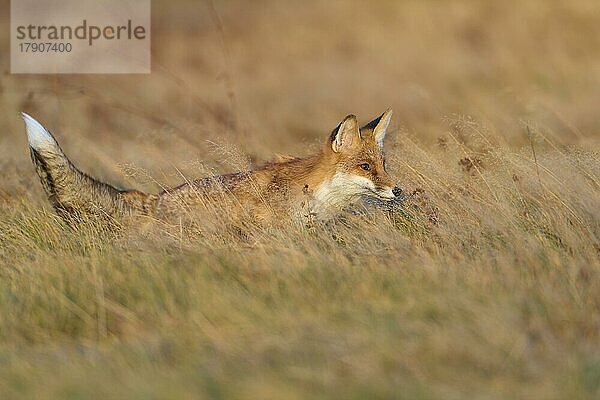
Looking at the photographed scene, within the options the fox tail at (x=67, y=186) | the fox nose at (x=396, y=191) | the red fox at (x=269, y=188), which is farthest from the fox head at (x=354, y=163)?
the fox tail at (x=67, y=186)

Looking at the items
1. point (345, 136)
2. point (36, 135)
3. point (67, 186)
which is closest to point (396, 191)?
point (345, 136)

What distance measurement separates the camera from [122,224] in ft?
25.5

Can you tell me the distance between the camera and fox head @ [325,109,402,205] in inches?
307

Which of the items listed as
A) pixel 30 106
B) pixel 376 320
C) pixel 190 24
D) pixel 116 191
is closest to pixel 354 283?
pixel 376 320

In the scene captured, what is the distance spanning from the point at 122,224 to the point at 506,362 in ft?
12.8

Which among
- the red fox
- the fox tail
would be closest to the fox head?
the red fox

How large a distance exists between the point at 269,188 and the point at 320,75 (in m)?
11.3

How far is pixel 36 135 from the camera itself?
7.41m

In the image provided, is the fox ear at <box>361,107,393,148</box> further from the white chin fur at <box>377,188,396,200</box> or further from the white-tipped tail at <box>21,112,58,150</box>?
the white-tipped tail at <box>21,112,58,150</box>

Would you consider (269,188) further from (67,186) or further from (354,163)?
(67,186)

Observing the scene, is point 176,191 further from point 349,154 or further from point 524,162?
point 524,162
